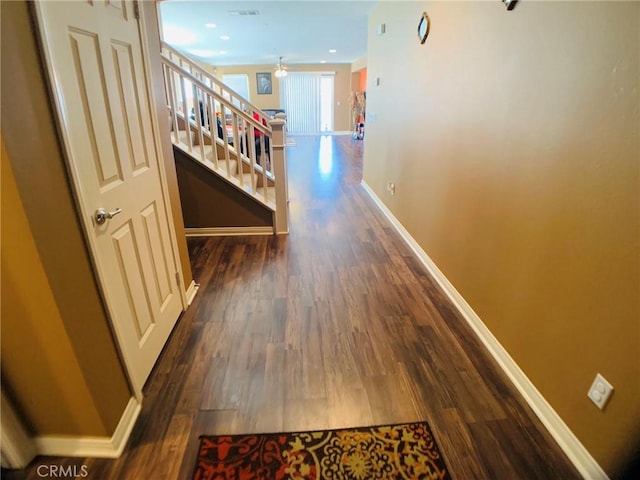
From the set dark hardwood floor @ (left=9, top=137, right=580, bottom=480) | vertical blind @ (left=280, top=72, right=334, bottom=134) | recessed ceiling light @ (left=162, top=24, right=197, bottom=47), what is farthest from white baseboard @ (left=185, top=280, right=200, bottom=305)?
vertical blind @ (left=280, top=72, right=334, bottom=134)

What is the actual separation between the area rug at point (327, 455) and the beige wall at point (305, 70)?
38.7 ft

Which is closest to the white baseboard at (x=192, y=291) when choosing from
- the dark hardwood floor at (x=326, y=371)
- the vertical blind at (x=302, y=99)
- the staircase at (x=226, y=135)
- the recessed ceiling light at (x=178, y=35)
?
the dark hardwood floor at (x=326, y=371)

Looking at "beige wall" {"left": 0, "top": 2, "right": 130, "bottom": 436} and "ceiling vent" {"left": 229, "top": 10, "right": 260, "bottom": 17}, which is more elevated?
"ceiling vent" {"left": 229, "top": 10, "right": 260, "bottom": 17}

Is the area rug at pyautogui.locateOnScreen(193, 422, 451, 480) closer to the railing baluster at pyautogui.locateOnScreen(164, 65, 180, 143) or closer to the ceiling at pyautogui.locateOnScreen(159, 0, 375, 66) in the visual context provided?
the railing baluster at pyautogui.locateOnScreen(164, 65, 180, 143)

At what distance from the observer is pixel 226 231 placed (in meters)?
3.60

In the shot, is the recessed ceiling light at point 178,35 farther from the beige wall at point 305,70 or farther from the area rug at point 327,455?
the area rug at point 327,455

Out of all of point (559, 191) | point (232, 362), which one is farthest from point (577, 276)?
point (232, 362)

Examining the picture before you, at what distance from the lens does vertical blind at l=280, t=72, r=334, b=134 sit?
1192 centimetres

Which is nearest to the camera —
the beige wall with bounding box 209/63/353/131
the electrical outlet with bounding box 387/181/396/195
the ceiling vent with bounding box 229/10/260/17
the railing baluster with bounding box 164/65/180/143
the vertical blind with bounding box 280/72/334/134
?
the railing baluster with bounding box 164/65/180/143

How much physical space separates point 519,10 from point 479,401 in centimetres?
186

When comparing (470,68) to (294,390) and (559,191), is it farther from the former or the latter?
(294,390)

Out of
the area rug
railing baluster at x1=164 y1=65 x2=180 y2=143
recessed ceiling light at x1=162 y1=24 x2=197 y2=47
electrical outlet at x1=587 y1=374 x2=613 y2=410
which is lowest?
the area rug

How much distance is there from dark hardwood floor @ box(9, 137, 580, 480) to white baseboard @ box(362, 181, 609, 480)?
3 centimetres

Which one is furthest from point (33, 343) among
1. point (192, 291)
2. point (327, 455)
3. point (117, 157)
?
point (192, 291)
